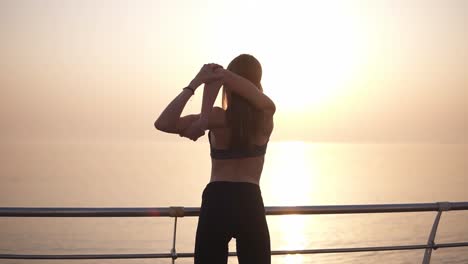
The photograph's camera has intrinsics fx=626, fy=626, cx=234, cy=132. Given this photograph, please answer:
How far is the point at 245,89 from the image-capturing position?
288cm

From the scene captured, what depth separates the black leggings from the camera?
304 centimetres

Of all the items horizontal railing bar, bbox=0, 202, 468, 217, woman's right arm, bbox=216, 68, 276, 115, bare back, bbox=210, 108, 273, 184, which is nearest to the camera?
woman's right arm, bbox=216, 68, 276, 115

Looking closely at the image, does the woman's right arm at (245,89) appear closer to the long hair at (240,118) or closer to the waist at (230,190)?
the long hair at (240,118)

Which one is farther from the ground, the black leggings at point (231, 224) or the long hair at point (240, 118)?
the long hair at point (240, 118)

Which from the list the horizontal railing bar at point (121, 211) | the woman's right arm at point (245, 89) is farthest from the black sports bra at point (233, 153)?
the horizontal railing bar at point (121, 211)

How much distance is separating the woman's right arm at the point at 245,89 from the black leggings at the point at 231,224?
413mm

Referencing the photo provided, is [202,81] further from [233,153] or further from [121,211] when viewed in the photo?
[121,211]

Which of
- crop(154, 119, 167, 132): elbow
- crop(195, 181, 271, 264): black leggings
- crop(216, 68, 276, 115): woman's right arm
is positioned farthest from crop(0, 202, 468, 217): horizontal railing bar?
crop(216, 68, 276, 115): woman's right arm

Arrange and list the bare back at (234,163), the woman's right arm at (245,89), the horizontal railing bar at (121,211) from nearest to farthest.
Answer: the woman's right arm at (245,89)
the bare back at (234,163)
the horizontal railing bar at (121,211)

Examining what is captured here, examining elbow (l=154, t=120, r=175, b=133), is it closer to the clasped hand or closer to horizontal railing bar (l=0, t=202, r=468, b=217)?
the clasped hand

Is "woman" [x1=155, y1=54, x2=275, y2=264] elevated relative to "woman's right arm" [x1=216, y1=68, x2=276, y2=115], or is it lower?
lower

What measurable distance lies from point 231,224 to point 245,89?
2.23 ft

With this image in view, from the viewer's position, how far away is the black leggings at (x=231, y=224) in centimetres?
304

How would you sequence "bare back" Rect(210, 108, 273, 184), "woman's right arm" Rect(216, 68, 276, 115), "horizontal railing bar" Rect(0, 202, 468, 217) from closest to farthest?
"woman's right arm" Rect(216, 68, 276, 115) → "bare back" Rect(210, 108, 273, 184) → "horizontal railing bar" Rect(0, 202, 468, 217)
